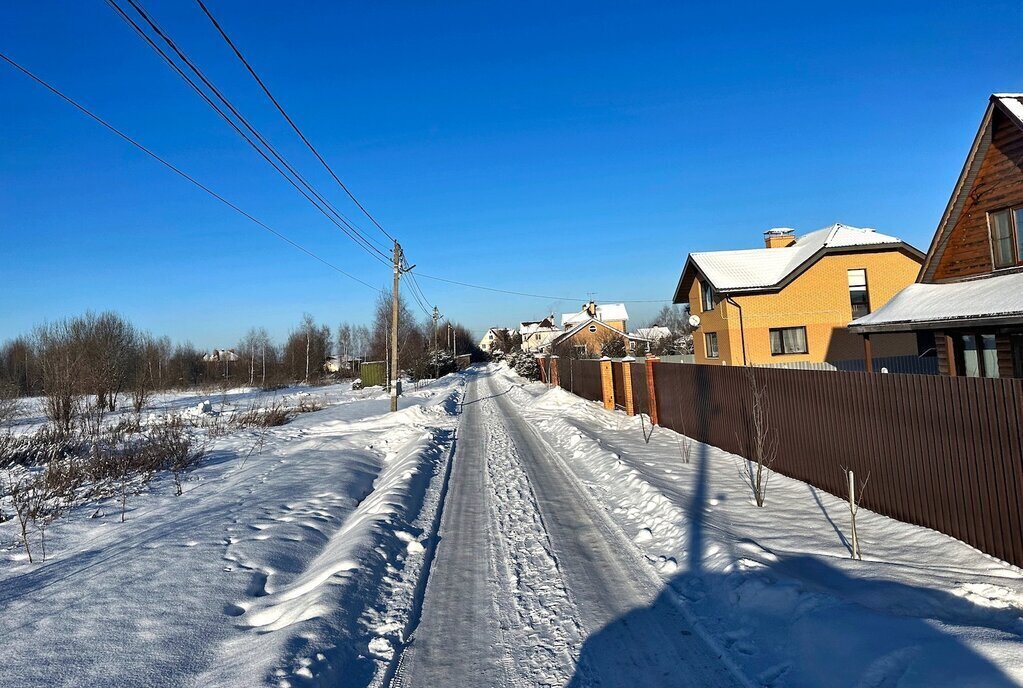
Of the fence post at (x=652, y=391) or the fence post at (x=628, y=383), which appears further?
the fence post at (x=628, y=383)

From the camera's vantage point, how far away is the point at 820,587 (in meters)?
4.38

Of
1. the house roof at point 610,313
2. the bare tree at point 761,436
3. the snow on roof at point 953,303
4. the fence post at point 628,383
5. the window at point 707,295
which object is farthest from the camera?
the house roof at point 610,313

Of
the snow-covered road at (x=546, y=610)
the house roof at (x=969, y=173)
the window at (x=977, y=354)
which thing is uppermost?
the house roof at (x=969, y=173)

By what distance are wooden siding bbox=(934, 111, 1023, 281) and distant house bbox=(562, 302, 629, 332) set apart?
4927 centimetres

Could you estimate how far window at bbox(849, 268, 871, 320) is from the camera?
22.8 m

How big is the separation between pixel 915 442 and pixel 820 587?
237 cm

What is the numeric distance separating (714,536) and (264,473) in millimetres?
7785

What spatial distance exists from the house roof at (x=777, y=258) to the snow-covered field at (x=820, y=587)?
653 inches

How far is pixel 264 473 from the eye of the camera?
9.87 metres

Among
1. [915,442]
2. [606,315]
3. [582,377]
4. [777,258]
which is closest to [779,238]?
[777,258]

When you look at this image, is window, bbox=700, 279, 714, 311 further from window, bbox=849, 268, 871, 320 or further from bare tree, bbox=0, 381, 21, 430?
bare tree, bbox=0, 381, 21, 430

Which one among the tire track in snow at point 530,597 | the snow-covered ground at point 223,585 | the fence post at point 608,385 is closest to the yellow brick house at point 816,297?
the fence post at point 608,385

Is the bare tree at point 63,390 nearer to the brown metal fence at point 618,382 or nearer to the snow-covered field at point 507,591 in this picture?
the snow-covered field at point 507,591

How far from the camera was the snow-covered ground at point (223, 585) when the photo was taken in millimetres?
3656
